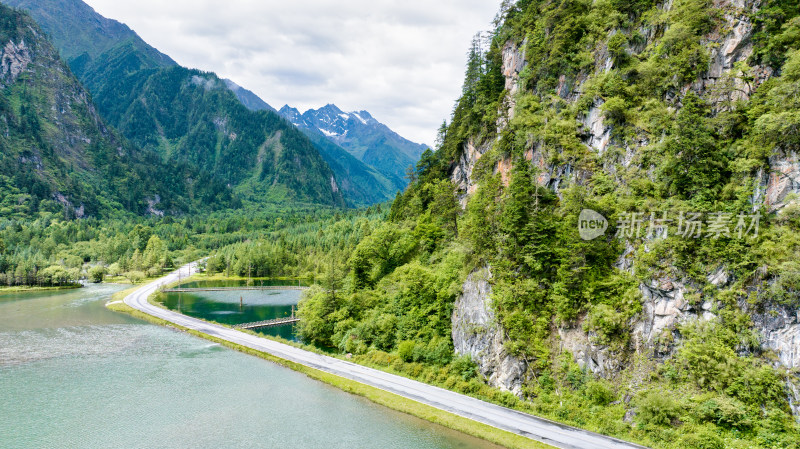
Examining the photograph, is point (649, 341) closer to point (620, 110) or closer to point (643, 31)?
point (620, 110)

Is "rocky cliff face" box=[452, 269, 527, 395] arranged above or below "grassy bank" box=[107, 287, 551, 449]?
above

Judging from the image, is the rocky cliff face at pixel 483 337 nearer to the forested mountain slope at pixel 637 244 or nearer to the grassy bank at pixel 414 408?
the forested mountain slope at pixel 637 244

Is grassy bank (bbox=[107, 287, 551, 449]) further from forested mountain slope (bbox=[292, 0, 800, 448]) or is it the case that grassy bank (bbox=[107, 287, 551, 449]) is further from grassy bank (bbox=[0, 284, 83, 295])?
grassy bank (bbox=[0, 284, 83, 295])

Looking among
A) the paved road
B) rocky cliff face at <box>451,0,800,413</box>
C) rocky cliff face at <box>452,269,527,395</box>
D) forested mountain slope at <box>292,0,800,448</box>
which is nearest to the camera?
forested mountain slope at <box>292,0,800,448</box>

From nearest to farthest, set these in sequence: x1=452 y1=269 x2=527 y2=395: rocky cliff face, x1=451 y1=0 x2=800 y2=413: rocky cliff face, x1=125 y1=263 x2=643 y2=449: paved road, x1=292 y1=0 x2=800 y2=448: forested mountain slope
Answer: x1=292 y1=0 x2=800 y2=448: forested mountain slope, x1=451 y1=0 x2=800 y2=413: rocky cliff face, x1=125 y1=263 x2=643 y2=449: paved road, x1=452 y1=269 x2=527 y2=395: rocky cliff face

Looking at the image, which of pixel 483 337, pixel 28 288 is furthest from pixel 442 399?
pixel 28 288
